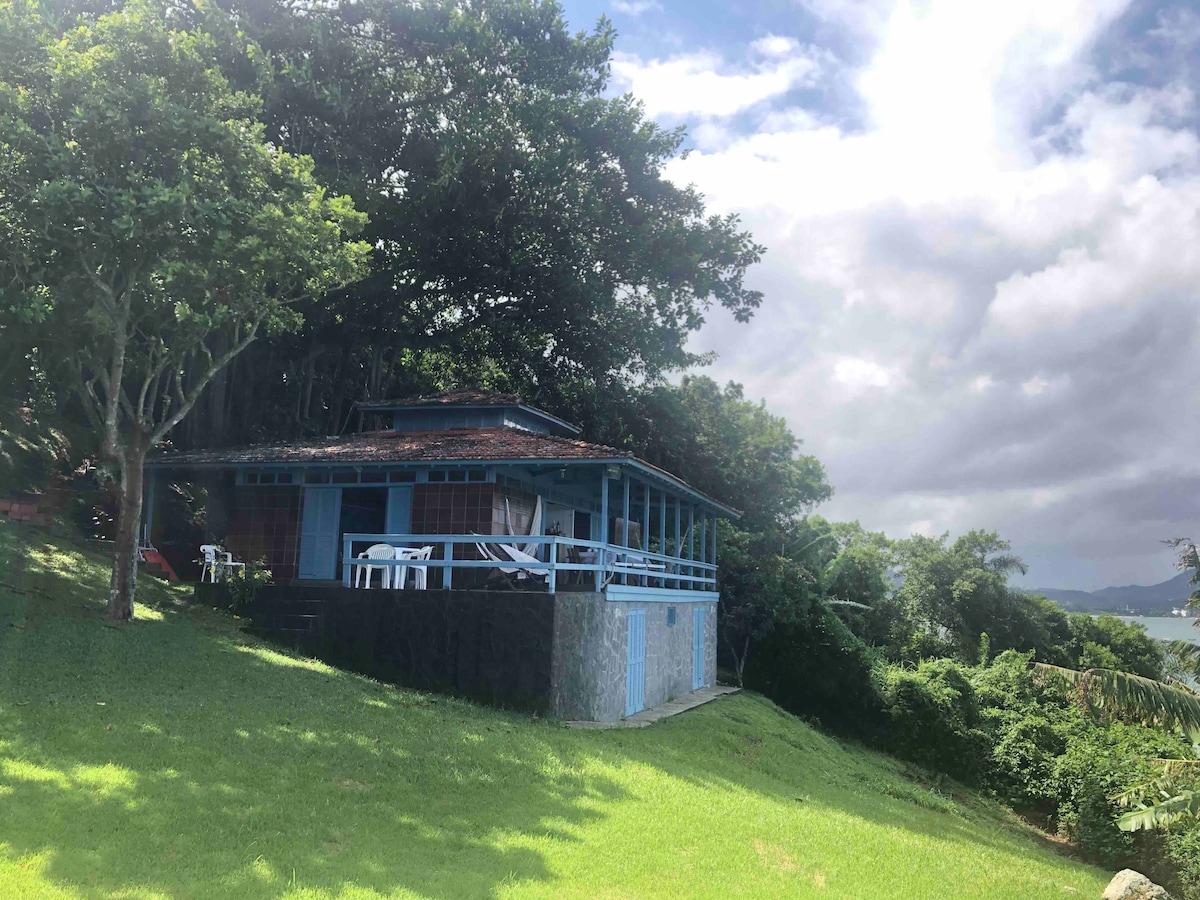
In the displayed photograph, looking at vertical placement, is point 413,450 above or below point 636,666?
above

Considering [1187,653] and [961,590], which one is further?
[961,590]

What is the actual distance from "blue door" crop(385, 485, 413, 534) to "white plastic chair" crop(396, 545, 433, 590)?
1733 millimetres

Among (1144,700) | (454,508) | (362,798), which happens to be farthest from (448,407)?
(1144,700)

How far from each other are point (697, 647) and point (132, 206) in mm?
15848

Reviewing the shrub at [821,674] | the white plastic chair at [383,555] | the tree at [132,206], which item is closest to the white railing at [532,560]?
the white plastic chair at [383,555]

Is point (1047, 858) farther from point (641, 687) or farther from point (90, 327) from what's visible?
point (90, 327)

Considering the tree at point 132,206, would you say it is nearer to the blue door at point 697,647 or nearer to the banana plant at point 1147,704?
the blue door at point 697,647

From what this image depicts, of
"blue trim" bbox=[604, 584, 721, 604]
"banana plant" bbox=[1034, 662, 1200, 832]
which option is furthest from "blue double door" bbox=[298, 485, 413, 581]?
"banana plant" bbox=[1034, 662, 1200, 832]

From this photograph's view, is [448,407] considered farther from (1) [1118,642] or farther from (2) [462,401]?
(1) [1118,642]

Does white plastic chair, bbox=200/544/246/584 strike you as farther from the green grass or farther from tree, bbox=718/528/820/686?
tree, bbox=718/528/820/686

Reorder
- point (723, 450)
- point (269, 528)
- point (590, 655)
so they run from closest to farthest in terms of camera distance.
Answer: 1. point (590, 655)
2. point (269, 528)
3. point (723, 450)

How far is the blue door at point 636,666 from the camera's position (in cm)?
1750

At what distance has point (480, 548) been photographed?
1822 centimetres

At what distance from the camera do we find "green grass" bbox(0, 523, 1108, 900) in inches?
306
